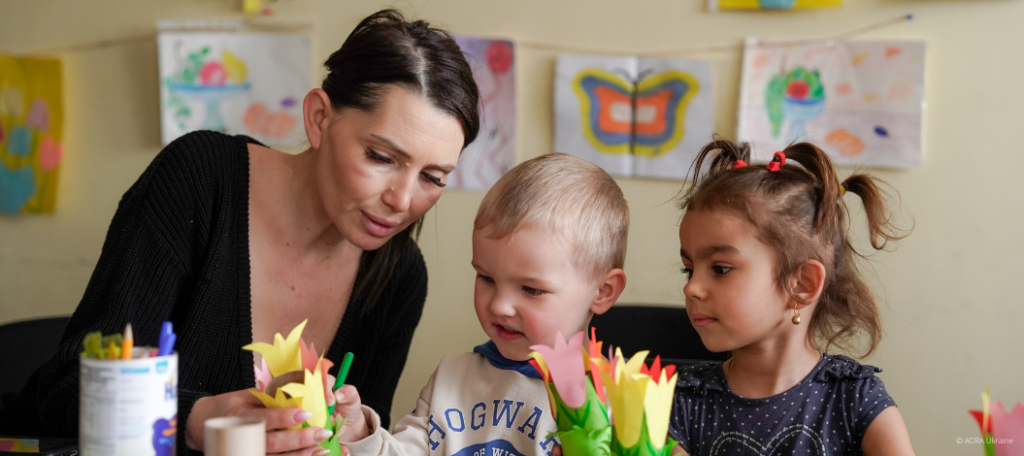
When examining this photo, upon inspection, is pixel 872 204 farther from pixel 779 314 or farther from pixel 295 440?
pixel 295 440

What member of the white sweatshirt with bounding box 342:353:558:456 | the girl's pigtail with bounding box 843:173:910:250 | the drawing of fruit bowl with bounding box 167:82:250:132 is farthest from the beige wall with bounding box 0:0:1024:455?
the white sweatshirt with bounding box 342:353:558:456

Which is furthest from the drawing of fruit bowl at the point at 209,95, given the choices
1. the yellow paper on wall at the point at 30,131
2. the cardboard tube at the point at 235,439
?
the cardboard tube at the point at 235,439

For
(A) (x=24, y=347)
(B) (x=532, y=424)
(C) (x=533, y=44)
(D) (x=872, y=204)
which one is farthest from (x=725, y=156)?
(A) (x=24, y=347)

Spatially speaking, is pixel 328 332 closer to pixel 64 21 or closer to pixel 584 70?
pixel 584 70

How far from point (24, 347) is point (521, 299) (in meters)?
1.04

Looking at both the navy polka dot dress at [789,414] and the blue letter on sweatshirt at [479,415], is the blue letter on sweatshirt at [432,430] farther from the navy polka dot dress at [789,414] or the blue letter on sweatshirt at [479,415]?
the navy polka dot dress at [789,414]

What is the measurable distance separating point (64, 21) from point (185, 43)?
1.38 ft

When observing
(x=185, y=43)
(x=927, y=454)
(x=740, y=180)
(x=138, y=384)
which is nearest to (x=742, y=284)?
(x=740, y=180)

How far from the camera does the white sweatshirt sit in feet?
3.44

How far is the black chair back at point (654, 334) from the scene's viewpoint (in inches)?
58.9

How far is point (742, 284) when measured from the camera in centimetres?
102

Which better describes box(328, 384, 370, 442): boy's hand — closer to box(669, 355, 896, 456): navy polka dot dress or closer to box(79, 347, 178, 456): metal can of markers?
box(79, 347, 178, 456): metal can of markers

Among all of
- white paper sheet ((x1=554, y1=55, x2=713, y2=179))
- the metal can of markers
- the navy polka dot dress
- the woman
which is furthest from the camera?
→ white paper sheet ((x1=554, y1=55, x2=713, y2=179))

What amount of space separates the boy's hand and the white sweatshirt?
0.22ft
